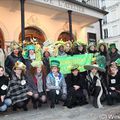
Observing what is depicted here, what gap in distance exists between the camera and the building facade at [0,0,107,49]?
13773 millimetres

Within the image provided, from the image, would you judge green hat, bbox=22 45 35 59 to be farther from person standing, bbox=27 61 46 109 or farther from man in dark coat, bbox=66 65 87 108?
man in dark coat, bbox=66 65 87 108

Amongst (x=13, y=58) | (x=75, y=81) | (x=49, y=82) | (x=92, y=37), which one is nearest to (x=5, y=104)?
(x=49, y=82)

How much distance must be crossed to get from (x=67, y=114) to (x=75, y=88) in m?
1.10

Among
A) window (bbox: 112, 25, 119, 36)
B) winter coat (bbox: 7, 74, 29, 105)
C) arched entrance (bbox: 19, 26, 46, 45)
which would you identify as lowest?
winter coat (bbox: 7, 74, 29, 105)

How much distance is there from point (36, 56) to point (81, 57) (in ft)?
4.68

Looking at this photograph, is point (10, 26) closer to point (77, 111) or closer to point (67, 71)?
point (67, 71)

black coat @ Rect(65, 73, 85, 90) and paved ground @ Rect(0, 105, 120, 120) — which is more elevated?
black coat @ Rect(65, 73, 85, 90)

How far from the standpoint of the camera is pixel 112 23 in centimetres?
4938

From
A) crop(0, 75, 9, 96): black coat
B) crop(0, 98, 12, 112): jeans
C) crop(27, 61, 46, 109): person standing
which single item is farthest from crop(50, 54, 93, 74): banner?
crop(0, 98, 12, 112): jeans

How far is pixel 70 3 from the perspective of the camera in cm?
1457

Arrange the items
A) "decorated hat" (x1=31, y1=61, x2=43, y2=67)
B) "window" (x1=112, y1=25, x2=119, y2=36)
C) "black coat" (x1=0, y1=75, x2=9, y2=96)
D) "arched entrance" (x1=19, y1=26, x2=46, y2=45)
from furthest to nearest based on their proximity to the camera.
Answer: "window" (x1=112, y1=25, x2=119, y2=36) < "arched entrance" (x1=19, y1=26, x2=46, y2=45) < "decorated hat" (x1=31, y1=61, x2=43, y2=67) < "black coat" (x1=0, y1=75, x2=9, y2=96)

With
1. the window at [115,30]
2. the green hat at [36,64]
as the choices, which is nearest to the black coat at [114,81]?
the green hat at [36,64]

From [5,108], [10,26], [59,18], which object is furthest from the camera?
[59,18]

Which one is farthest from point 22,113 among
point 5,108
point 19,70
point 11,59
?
point 11,59
